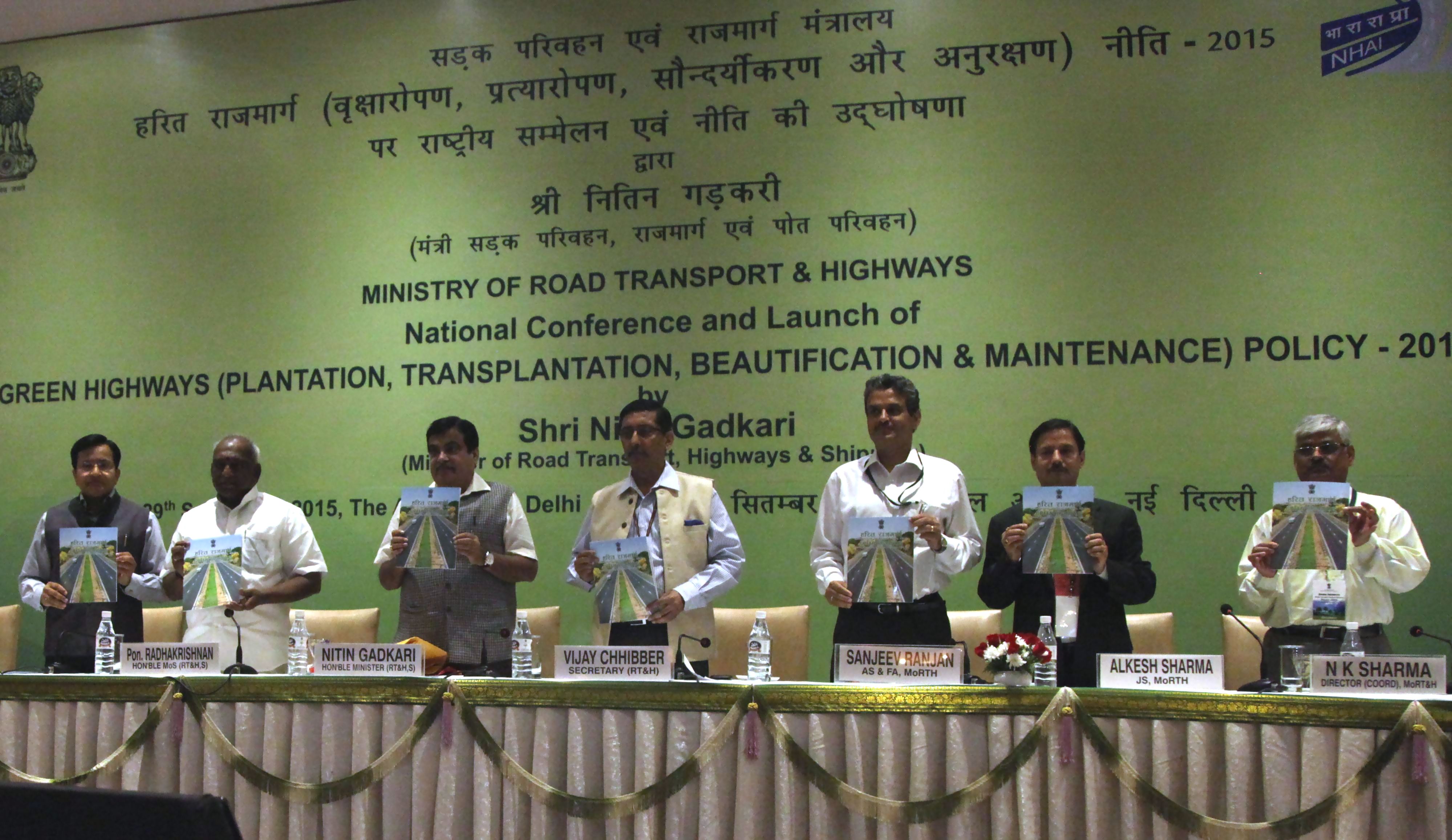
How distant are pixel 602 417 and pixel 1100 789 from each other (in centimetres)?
291

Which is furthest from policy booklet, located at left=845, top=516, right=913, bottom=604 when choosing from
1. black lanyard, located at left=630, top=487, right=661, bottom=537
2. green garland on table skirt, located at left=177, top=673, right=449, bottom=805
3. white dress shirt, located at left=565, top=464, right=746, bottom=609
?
green garland on table skirt, located at left=177, top=673, right=449, bottom=805

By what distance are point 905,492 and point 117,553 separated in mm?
2616

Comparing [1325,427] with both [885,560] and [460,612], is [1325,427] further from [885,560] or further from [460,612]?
[460,612]

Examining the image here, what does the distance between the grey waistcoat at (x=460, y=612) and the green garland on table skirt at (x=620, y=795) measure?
821 mm

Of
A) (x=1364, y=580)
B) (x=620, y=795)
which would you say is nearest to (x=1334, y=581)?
(x=1364, y=580)

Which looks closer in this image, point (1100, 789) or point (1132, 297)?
point (1100, 789)

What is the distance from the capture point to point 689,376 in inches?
207

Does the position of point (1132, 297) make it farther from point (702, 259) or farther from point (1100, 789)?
point (1100, 789)

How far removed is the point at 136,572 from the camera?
4.67 meters

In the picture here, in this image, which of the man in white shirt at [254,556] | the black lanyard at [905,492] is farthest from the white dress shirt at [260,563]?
the black lanyard at [905,492]

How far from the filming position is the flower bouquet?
306 cm

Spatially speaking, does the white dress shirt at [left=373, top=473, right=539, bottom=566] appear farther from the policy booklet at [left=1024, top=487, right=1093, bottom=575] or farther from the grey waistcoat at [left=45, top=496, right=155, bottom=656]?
the policy booklet at [left=1024, top=487, right=1093, bottom=575]

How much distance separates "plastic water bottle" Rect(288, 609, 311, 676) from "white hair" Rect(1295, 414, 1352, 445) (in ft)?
9.71

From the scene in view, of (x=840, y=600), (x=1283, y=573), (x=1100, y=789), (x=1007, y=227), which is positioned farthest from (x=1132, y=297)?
(x=1100, y=789)
